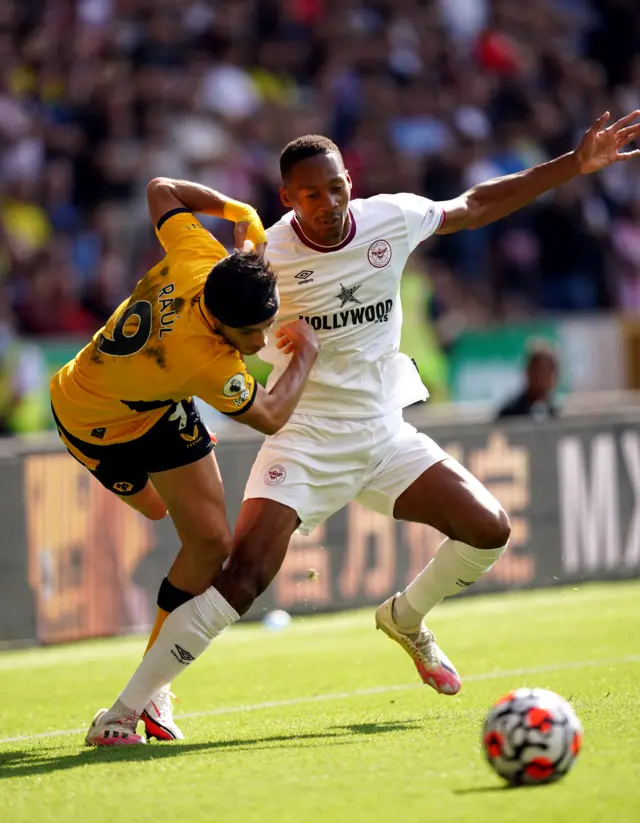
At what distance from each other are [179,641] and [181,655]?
0.22 feet

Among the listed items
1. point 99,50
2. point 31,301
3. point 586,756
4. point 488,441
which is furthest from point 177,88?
point 586,756

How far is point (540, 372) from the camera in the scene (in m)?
12.7

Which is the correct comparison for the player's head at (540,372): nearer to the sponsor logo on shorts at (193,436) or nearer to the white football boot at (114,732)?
the sponsor logo on shorts at (193,436)

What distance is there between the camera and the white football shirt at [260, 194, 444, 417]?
22.5ft

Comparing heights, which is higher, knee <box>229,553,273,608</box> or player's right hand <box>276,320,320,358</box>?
player's right hand <box>276,320,320,358</box>

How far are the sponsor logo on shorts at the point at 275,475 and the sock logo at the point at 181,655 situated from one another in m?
0.85

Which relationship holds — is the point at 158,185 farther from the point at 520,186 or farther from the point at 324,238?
the point at 520,186

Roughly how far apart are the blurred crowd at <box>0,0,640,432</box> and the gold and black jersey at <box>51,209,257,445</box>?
6.71 m

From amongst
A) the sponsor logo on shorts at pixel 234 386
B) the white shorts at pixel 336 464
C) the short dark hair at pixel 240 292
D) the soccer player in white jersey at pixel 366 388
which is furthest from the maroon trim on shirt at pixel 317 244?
the sponsor logo on shorts at pixel 234 386

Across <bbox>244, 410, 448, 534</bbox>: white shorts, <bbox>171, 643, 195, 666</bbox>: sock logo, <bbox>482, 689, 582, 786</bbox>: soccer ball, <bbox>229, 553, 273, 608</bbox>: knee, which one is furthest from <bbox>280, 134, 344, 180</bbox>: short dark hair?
<bbox>482, 689, 582, 786</bbox>: soccer ball

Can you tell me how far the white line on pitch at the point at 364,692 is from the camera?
696 centimetres

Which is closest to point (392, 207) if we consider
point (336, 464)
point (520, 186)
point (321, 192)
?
point (321, 192)

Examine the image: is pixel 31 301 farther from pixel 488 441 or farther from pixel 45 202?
pixel 488 441

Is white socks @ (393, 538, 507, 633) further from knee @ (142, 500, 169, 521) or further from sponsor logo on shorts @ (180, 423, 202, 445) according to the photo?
sponsor logo on shorts @ (180, 423, 202, 445)
